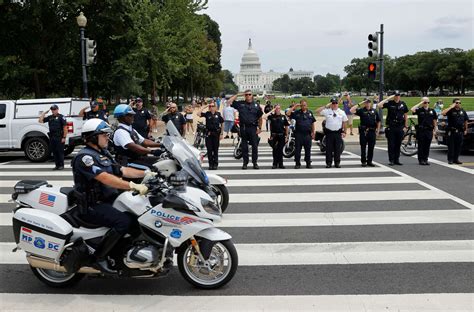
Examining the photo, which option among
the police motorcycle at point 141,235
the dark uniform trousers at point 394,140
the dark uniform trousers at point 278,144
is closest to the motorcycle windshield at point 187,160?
the police motorcycle at point 141,235

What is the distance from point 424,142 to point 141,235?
1048 centimetres

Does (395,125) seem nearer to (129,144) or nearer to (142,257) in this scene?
(129,144)

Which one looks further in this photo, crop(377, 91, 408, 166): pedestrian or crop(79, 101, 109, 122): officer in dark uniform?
crop(79, 101, 109, 122): officer in dark uniform

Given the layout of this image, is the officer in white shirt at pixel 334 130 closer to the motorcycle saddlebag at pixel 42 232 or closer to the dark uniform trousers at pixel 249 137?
the dark uniform trousers at pixel 249 137

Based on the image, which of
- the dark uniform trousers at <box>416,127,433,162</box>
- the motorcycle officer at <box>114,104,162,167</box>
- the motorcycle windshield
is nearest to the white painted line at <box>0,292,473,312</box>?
the motorcycle windshield

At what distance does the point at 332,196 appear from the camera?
368 inches

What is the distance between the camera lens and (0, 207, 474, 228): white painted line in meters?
7.40

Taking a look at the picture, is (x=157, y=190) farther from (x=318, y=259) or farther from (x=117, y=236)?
(x=318, y=259)

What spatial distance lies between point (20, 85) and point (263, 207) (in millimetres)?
25033

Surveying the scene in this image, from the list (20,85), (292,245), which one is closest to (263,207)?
(292,245)

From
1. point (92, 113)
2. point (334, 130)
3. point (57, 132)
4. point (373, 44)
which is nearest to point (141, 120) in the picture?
point (92, 113)

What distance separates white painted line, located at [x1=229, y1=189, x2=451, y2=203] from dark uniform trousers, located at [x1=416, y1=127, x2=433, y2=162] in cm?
390

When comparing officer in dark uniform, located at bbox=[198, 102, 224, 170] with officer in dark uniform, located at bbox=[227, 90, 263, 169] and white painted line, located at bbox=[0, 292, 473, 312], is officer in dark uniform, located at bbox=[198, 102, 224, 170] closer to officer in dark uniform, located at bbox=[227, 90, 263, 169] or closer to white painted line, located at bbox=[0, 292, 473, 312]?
officer in dark uniform, located at bbox=[227, 90, 263, 169]

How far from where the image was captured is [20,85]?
95.5 ft
